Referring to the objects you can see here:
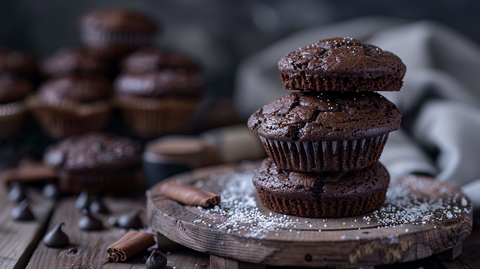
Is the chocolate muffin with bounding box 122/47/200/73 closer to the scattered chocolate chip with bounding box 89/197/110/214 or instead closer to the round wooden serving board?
the scattered chocolate chip with bounding box 89/197/110/214

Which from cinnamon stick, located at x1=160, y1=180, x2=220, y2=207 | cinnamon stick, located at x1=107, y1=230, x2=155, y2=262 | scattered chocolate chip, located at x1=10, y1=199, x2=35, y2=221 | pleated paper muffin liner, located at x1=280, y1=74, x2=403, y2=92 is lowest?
scattered chocolate chip, located at x1=10, y1=199, x2=35, y2=221

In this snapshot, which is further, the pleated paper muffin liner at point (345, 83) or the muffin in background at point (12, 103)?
the muffin in background at point (12, 103)

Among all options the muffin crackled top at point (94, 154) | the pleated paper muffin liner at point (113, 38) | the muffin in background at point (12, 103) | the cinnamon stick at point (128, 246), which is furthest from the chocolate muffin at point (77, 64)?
the cinnamon stick at point (128, 246)

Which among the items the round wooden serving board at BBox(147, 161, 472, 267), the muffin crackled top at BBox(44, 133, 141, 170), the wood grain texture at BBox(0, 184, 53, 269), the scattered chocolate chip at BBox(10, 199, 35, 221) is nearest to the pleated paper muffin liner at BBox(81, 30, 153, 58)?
→ the muffin crackled top at BBox(44, 133, 141, 170)

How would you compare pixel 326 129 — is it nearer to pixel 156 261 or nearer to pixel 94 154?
pixel 156 261

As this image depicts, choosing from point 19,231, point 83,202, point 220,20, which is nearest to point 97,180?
point 83,202

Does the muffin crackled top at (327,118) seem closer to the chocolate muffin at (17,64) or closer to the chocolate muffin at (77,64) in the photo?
the chocolate muffin at (77,64)

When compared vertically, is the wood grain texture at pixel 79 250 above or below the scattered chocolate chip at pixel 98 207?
above
